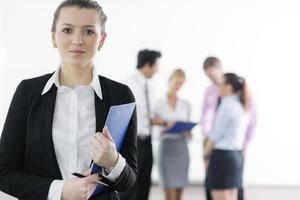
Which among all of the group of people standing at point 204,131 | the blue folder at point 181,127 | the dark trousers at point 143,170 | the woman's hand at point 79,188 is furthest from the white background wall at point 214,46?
the woman's hand at point 79,188

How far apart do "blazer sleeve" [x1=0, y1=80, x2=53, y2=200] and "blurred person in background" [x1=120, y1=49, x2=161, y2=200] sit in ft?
7.74

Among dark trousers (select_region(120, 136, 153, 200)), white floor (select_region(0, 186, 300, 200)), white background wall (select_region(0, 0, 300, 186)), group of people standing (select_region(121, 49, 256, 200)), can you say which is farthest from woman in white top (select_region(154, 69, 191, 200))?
white background wall (select_region(0, 0, 300, 186))

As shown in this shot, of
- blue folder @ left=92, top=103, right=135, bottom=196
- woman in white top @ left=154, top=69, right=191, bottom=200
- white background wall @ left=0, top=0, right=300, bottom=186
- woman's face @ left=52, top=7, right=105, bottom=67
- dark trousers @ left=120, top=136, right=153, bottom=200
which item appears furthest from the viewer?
white background wall @ left=0, top=0, right=300, bottom=186

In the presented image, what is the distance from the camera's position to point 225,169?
3057 mm

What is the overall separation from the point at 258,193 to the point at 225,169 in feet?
7.97

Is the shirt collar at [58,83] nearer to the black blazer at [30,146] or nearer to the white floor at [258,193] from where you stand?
the black blazer at [30,146]

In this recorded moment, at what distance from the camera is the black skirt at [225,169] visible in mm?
3055

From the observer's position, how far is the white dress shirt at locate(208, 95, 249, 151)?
10.1ft

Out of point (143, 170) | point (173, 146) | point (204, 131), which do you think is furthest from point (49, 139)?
point (204, 131)

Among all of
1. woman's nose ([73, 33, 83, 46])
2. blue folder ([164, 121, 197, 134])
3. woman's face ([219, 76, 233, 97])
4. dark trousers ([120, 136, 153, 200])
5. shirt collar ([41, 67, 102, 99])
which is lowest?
dark trousers ([120, 136, 153, 200])

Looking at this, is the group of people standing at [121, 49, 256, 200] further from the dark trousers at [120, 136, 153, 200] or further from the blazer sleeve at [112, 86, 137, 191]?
Answer: the blazer sleeve at [112, 86, 137, 191]

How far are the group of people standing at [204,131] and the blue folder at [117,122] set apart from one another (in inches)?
81.8

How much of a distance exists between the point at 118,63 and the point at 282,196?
7.79 ft

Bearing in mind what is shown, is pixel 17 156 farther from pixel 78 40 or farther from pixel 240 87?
pixel 240 87
